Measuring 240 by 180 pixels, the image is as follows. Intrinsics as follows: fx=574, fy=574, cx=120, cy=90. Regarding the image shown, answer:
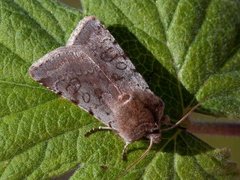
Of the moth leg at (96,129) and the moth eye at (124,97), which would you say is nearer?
the moth leg at (96,129)

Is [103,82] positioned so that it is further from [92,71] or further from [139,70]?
[139,70]

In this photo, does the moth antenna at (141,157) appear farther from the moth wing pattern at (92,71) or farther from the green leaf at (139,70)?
the moth wing pattern at (92,71)

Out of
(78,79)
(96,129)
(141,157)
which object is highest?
(78,79)

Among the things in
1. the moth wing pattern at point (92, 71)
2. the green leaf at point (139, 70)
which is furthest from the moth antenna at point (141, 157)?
the moth wing pattern at point (92, 71)

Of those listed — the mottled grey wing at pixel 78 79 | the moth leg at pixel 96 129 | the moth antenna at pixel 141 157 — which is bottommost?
the moth antenna at pixel 141 157

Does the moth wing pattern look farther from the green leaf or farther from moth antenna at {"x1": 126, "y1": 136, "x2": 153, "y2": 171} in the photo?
moth antenna at {"x1": 126, "y1": 136, "x2": 153, "y2": 171}

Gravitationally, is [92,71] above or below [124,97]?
above

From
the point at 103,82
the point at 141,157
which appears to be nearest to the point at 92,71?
the point at 103,82

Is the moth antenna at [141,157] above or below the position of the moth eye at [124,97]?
below
